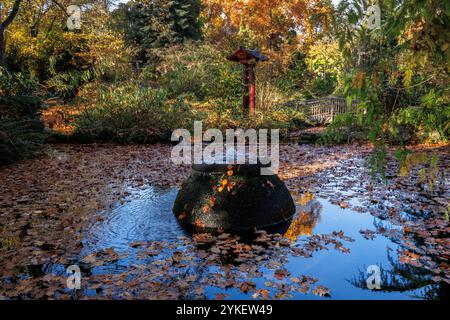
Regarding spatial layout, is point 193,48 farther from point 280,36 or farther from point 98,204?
point 98,204

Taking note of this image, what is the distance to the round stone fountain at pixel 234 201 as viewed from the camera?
5.25 m

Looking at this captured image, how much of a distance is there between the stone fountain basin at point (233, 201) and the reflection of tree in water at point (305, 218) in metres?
0.18

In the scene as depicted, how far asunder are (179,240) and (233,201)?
894 mm

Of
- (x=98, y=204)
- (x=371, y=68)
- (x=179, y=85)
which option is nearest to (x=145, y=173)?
(x=98, y=204)

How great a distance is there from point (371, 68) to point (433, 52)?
0.30 meters

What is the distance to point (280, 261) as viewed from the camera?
4.29 metres

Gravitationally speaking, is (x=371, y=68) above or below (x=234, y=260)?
above

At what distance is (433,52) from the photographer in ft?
6.52

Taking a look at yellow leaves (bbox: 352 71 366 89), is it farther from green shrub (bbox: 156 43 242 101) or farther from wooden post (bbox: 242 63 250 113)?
green shrub (bbox: 156 43 242 101)

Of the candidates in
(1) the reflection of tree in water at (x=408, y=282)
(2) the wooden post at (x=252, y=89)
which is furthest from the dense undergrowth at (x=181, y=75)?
(1) the reflection of tree in water at (x=408, y=282)

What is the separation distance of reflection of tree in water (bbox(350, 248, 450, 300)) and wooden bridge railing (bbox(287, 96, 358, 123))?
1346cm

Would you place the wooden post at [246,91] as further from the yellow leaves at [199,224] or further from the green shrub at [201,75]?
the yellow leaves at [199,224]

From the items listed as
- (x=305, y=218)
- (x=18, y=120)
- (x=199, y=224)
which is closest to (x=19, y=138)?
(x=18, y=120)

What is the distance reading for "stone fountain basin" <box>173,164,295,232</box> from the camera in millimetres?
5246
